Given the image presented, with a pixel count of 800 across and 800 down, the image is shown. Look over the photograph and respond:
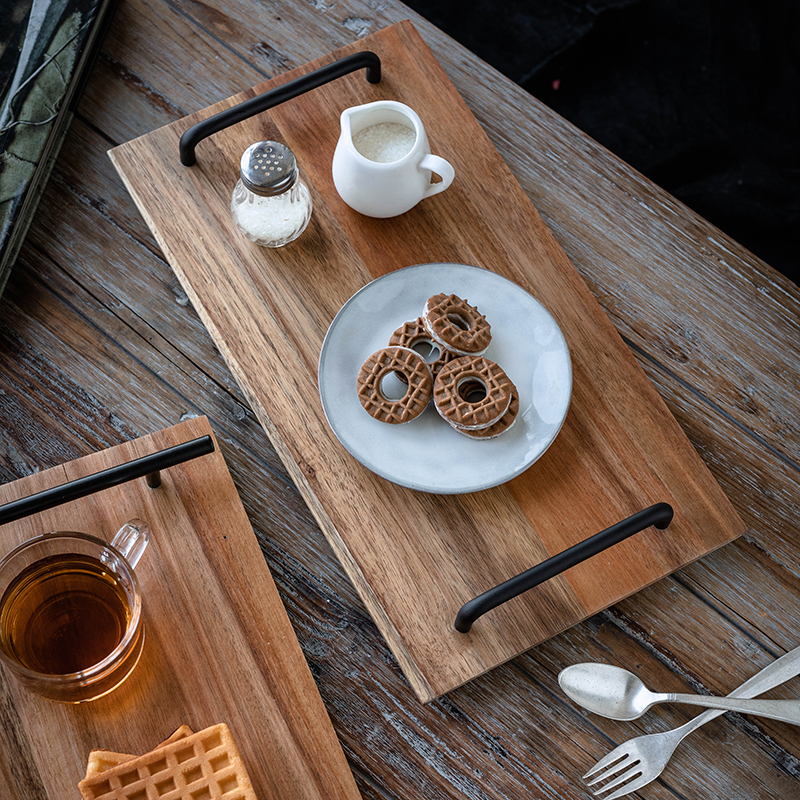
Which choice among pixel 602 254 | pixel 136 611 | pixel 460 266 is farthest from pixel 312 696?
pixel 602 254

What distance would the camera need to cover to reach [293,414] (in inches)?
42.4

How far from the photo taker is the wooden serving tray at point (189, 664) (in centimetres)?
96

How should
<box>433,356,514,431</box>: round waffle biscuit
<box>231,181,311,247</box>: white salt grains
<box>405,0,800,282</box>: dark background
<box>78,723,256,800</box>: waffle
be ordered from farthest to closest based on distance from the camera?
<box>405,0,800,282</box>: dark background
<box>231,181,311,247</box>: white salt grains
<box>433,356,514,431</box>: round waffle biscuit
<box>78,723,256,800</box>: waffle

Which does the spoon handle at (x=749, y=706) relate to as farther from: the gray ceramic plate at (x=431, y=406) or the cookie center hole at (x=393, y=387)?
the cookie center hole at (x=393, y=387)

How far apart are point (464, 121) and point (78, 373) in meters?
0.73

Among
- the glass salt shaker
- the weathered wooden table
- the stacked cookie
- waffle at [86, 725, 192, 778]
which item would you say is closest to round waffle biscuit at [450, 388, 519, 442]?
the stacked cookie

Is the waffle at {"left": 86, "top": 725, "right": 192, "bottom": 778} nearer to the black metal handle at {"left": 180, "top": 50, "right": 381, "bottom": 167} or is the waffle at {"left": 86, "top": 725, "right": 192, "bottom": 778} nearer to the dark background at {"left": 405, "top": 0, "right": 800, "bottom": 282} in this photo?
the black metal handle at {"left": 180, "top": 50, "right": 381, "bottom": 167}

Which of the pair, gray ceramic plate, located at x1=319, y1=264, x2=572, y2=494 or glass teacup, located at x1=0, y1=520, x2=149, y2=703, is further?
gray ceramic plate, located at x1=319, y1=264, x2=572, y2=494

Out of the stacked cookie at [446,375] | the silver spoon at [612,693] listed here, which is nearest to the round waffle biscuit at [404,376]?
the stacked cookie at [446,375]

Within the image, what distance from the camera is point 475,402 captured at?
1051mm

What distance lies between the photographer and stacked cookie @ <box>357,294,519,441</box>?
3.31 feet

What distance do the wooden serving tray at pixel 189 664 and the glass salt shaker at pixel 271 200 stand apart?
33cm

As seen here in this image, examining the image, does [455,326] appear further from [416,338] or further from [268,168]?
[268,168]

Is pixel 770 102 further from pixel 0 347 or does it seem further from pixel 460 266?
pixel 0 347
